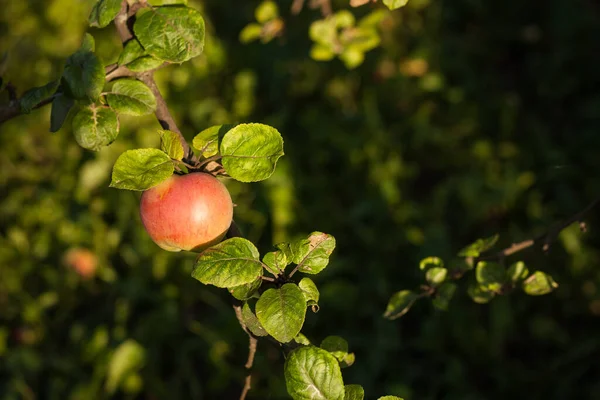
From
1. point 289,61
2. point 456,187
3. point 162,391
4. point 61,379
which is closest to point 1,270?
point 61,379

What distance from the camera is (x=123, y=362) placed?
1824 mm

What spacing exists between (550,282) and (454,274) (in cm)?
15

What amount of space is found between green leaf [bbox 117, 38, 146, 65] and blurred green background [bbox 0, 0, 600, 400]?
0.92 m

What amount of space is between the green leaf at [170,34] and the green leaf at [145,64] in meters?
0.03

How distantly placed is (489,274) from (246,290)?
45 cm

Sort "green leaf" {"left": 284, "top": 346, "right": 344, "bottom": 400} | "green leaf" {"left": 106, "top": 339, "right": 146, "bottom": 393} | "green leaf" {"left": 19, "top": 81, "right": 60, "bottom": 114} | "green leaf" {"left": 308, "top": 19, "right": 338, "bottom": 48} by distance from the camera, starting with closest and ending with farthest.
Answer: "green leaf" {"left": 284, "top": 346, "right": 344, "bottom": 400}, "green leaf" {"left": 19, "top": 81, "right": 60, "bottom": 114}, "green leaf" {"left": 308, "top": 19, "right": 338, "bottom": 48}, "green leaf" {"left": 106, "top": 339, "right": 146, "bottom": 393}

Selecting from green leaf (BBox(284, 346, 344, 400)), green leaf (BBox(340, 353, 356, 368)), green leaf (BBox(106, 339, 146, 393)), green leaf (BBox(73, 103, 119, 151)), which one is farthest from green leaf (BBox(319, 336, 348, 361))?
green leaf (BBox(106, 339, 146, 393))

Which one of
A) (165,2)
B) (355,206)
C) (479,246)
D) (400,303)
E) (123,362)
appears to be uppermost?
(165,2)

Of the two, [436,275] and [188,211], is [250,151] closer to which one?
[188,211]

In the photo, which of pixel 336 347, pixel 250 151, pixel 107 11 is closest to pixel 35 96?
pixel 107 11

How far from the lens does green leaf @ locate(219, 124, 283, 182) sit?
2.26 feet

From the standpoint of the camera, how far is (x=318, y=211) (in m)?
2.09

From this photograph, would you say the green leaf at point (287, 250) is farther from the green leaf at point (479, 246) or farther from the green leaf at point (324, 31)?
the green leaf at point (324, 31)

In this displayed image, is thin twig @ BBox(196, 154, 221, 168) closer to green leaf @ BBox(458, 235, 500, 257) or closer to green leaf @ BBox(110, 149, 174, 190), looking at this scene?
green leaf @ BBox(110, 149, 174, 190)
